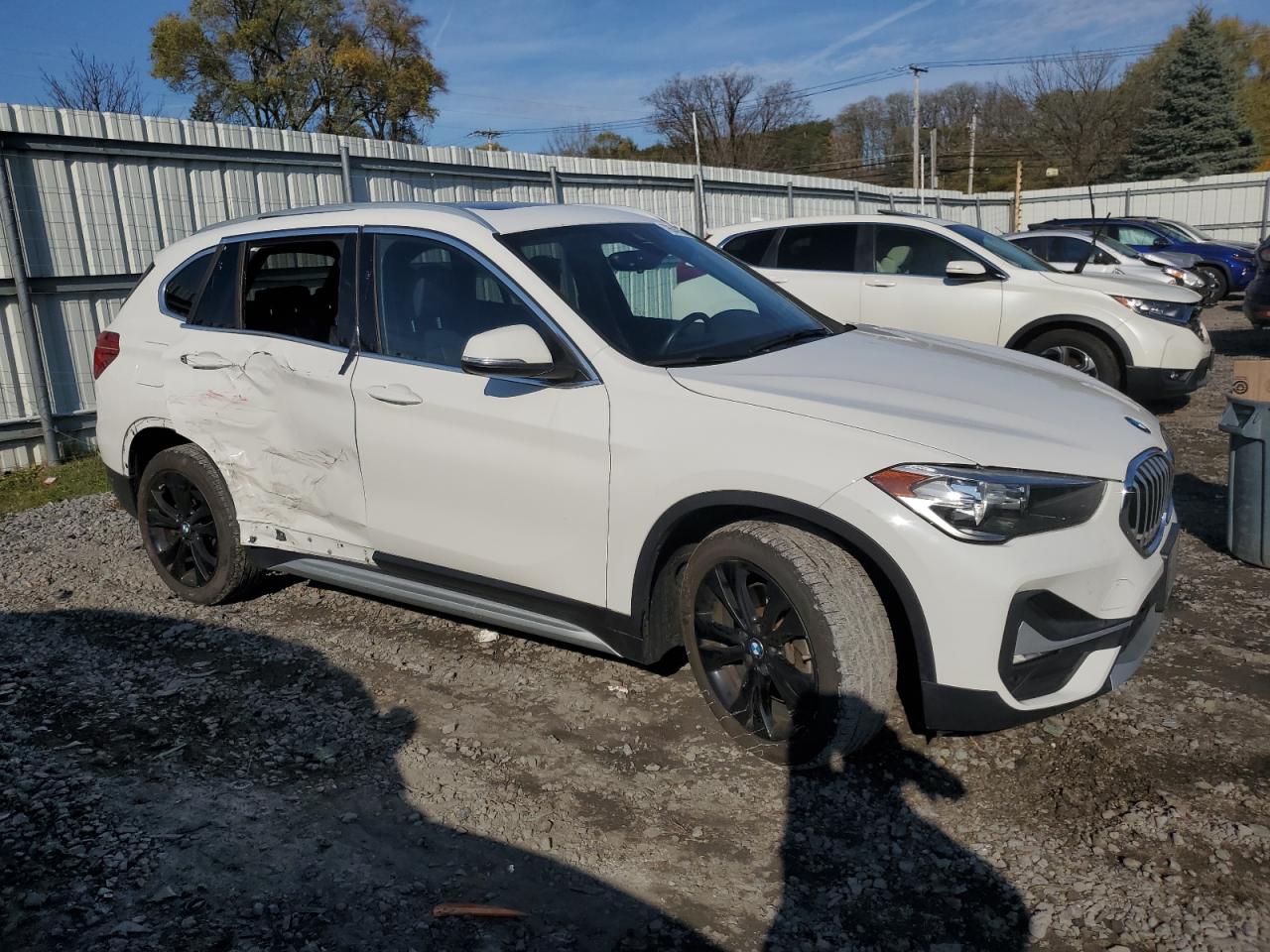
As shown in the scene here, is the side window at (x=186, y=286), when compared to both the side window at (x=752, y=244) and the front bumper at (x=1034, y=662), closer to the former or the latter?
the front bumper at (x=1034, y=662)


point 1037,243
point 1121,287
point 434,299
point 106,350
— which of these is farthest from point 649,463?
point 1037,243

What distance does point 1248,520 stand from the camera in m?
5.09

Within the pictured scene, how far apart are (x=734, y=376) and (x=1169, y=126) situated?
49599mm

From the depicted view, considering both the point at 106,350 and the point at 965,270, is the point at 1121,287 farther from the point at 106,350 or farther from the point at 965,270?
the point at 106,350

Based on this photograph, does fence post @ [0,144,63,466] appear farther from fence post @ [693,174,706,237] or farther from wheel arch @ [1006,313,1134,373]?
fence post @ [693,174,706,237]

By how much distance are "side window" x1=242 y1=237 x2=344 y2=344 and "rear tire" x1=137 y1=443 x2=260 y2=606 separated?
2.51ft

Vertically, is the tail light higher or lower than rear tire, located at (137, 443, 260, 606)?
higher

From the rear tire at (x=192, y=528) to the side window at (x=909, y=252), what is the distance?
628 cm

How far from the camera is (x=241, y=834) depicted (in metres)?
3.14

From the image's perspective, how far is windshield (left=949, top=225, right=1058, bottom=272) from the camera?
8961 millimetres

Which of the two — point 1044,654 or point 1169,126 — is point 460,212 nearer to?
point 1044,654

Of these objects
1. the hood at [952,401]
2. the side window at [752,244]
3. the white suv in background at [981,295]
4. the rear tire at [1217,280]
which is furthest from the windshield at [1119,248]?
the hood at [952,401]

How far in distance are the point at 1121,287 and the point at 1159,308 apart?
353 mm

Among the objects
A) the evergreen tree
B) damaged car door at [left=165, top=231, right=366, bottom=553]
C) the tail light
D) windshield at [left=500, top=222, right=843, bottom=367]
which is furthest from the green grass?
the evergreen tree
